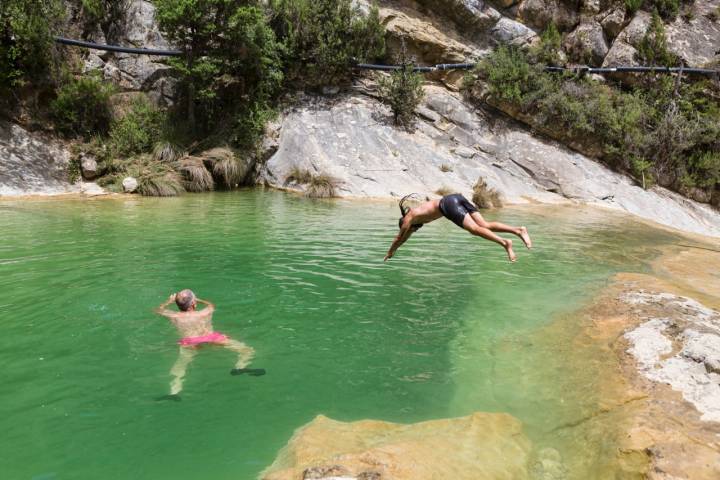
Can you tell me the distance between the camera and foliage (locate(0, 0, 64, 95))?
17.5 metres

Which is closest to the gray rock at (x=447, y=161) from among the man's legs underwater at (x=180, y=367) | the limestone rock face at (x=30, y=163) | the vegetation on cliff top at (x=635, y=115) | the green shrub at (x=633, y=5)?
the vegetation on cliff top at (x=635, y=115)

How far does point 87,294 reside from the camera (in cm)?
734

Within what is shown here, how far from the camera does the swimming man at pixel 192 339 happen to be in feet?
16.8

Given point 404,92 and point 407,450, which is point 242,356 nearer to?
point 407,450

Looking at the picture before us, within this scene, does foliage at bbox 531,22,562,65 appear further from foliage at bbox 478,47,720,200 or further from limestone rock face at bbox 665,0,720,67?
limestone rock face at bbox 665,0,720,67

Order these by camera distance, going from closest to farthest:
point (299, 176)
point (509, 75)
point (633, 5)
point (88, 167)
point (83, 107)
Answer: point (88, 167)
point (83, 107)
point (299, 176)
point (509, 75)
point (633, 5)

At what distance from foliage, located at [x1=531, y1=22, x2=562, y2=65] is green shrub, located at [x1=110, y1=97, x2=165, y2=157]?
699 inches

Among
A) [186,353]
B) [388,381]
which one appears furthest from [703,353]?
[186,353]

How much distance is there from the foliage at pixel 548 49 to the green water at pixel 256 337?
15160 mm

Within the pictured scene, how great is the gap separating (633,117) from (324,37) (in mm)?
14725

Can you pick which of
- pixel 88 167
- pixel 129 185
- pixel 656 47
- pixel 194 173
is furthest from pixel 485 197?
pixel 88 167

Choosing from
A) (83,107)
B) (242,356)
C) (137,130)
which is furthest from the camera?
(137,130)

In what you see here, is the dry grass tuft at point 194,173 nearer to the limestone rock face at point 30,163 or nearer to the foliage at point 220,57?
the foliage at point 220,57

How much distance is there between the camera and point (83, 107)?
65.2 ft
